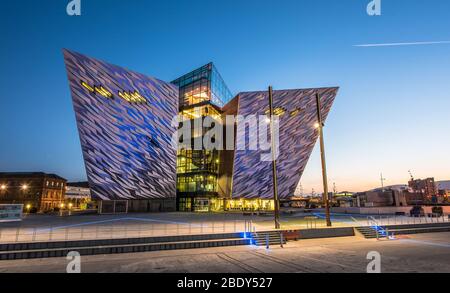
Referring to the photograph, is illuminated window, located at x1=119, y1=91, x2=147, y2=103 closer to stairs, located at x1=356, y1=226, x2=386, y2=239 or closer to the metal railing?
the metal railing

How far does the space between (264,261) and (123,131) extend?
33.8 m

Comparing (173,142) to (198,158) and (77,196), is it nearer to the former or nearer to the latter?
(198,158)

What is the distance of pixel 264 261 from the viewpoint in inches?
412

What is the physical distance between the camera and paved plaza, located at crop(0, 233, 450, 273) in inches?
358

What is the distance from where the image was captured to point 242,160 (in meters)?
42.6

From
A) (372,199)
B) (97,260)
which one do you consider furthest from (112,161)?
(372,199)

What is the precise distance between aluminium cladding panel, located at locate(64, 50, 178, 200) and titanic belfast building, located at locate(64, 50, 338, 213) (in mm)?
132

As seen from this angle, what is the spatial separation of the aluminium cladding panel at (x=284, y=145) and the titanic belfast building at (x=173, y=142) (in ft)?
0.55

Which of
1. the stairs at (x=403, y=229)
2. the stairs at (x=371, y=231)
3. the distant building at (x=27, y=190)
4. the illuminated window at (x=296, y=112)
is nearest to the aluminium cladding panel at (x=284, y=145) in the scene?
the illuminated window at (x=296, y=112)

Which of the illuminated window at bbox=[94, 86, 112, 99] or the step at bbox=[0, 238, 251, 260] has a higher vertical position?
the illuminated window at bbox=[94, 86, 112, 99]

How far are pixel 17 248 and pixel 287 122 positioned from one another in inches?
1499

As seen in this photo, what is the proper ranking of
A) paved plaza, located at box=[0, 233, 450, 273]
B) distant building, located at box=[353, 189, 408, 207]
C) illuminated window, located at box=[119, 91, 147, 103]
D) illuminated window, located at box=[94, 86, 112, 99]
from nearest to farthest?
paved plaza, located at box=[0, 233, 450, 273]
illuminated window, located at box=[94, 86, 112, 99]
illuminated window, located at box=[119, 91, 147, 103]
distant building, located at box=[353, 189, 408, 207]

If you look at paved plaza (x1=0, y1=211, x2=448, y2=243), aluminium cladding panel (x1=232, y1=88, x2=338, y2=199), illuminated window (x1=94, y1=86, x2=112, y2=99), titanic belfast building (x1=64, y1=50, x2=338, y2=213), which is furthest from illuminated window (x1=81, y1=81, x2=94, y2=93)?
aluminium cladding panel (x1=232, y1=88, x2=338, y2=199)

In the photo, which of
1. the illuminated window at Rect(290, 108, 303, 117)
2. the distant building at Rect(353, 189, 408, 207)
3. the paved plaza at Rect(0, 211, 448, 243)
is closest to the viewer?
the paved plaza at Rect(0, 211, 448, 243)
